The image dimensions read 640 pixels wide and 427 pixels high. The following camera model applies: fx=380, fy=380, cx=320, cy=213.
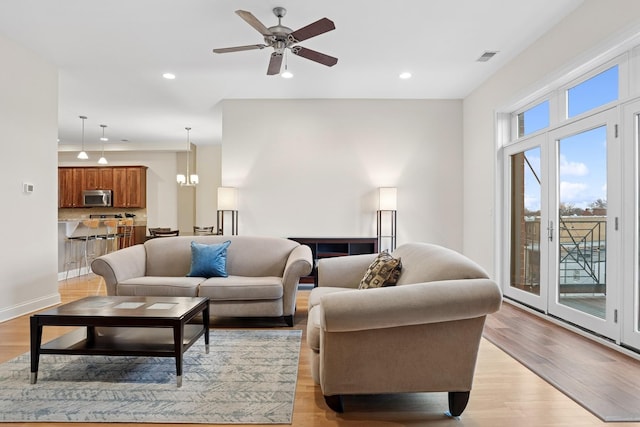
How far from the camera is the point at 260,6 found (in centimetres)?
333

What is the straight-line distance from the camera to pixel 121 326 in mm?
2326

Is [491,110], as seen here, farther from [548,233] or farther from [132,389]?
[132,389]

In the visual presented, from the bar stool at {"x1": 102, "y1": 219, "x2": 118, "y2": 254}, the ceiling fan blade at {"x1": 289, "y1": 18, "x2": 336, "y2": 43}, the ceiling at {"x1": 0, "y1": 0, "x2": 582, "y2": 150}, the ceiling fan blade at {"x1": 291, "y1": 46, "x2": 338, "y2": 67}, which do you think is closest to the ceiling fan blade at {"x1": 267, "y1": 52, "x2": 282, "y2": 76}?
the ceiling fan blade at {"x1": 291, "y1": 46, "x2": 338, "y2": 67}

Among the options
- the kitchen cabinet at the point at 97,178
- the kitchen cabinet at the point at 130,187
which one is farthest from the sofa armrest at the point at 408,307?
the kitchen cabinet at the point at 97,178

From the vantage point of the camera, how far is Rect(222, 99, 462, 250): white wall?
233 inches

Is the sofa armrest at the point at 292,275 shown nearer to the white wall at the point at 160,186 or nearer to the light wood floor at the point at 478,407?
the light wood floor at the point at 478,407

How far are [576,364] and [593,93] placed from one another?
7.67ft

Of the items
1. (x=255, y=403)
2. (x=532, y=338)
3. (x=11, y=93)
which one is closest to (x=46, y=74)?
(x=11, y=93)

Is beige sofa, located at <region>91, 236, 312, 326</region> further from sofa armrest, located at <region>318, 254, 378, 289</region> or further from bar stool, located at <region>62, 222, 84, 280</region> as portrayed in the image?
bar stool, located at <region>62, 222, 84, 280</region>

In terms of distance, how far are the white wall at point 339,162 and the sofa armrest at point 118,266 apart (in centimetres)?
209

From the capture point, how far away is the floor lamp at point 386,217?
18.1ft

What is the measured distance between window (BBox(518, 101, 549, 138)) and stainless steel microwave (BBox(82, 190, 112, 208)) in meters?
8.99

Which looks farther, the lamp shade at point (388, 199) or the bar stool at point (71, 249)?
the bar stool at point (71, 249)

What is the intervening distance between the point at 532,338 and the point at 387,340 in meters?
2.15
